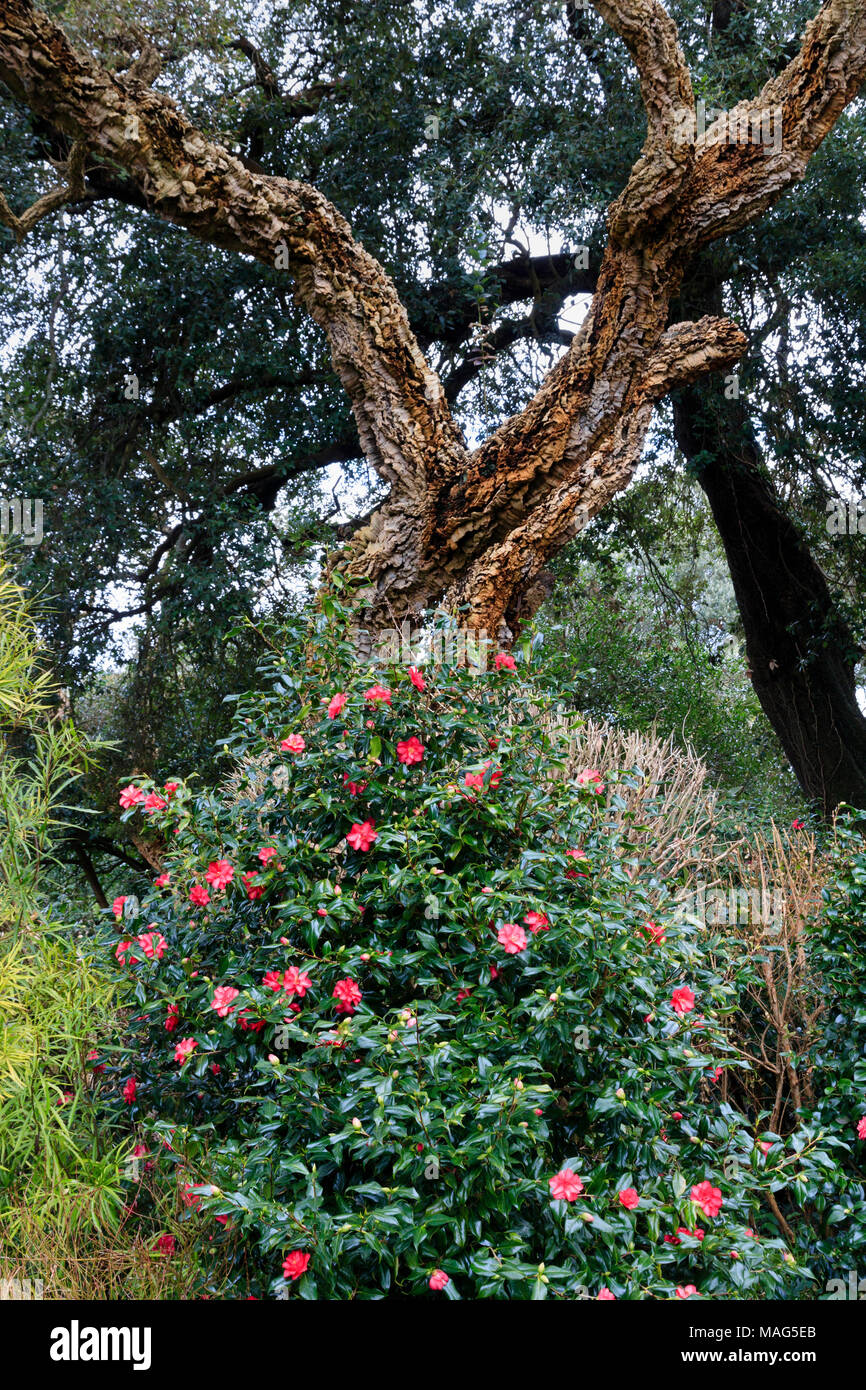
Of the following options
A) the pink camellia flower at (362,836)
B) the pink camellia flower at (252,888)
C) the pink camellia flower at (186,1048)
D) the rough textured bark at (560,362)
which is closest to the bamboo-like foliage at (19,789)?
the pink camellia flower at (252,888)

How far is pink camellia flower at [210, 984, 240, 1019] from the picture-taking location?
236cm

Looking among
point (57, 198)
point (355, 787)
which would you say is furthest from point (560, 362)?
point (355, 787)

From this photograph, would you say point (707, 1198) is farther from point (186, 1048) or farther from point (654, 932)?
point (186, 1048)

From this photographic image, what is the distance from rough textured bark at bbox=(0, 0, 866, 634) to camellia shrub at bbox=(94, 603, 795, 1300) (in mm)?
1528

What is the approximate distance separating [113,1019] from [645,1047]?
153 centimetres

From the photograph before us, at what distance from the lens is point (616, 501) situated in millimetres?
8617

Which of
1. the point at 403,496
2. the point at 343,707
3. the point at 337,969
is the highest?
the point at 403,496

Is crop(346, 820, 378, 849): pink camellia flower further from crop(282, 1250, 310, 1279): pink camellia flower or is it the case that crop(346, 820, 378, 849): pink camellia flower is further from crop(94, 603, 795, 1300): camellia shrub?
crop(282, 1250, 310, 1279): pink camellia flower

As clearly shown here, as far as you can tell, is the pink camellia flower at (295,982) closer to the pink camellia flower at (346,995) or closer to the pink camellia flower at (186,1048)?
the pink camellia flower at (346,995)

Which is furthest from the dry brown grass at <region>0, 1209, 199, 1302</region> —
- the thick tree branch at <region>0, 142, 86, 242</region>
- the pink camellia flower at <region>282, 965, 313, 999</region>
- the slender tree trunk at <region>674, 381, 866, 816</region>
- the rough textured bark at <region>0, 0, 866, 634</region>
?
the slender tree trunk at <region>674, 381, 866, 816</region>

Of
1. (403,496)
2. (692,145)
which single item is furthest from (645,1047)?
(692,145)

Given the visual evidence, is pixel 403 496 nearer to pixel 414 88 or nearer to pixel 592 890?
pixel 592 890

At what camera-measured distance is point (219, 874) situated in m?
2.70

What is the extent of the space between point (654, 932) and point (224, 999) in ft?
3.44
